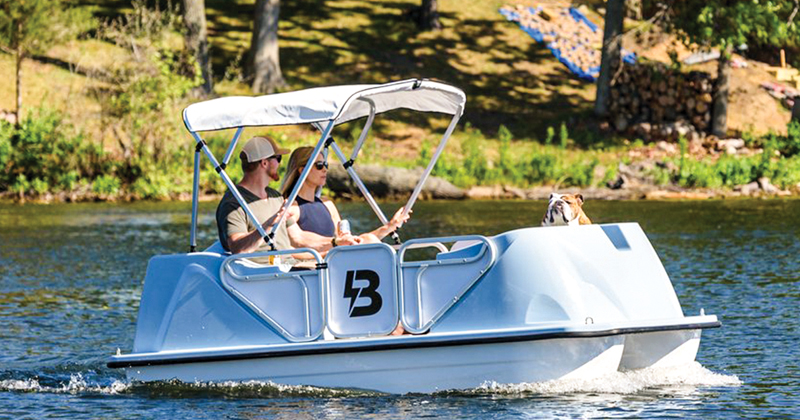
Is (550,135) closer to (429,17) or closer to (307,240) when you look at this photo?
(429,17)

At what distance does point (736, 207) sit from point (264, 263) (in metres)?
20.4

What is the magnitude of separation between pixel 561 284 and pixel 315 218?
2.46 meters

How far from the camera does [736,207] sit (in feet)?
99.5

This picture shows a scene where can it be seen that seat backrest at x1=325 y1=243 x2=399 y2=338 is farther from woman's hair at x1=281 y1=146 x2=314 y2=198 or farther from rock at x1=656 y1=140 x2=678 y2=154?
rock at x1=656 y1=140 x2=678 y2=154

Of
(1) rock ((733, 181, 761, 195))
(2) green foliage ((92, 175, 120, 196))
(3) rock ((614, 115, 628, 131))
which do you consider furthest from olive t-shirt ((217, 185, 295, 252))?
(3) rock ((614, 115, 628, 131))

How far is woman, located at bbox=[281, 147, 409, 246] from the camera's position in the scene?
38.7 feet

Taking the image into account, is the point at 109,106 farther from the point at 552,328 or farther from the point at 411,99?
the point at 552,328

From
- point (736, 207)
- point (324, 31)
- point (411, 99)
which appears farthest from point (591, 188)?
point (411, 99)

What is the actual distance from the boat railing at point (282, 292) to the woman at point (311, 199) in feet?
2.29

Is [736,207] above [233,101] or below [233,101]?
below

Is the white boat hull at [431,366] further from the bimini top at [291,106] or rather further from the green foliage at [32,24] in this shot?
the green foliage at [32,24]

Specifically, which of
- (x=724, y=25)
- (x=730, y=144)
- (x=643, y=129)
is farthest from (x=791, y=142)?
(x=643, y=129)

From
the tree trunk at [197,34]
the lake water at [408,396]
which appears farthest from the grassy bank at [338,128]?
the lake water at [408,396]

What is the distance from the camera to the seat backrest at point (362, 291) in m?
10.9
